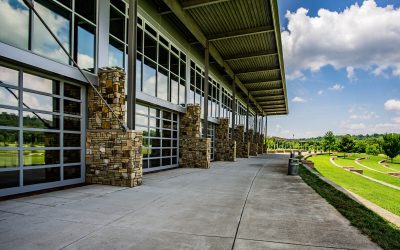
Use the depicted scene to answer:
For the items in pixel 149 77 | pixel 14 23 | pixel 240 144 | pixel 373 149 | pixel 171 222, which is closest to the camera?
pixel 171 222

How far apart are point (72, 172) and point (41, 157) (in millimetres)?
1189

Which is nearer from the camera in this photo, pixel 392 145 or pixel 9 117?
→ pixel 9 117

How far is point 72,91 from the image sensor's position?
812 centimetres

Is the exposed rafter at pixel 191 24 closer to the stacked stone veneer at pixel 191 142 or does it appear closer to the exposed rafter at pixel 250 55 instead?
the exposed rafter at pixel 250 55

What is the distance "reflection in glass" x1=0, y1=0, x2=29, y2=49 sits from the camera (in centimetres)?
592

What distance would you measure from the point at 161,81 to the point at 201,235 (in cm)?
999

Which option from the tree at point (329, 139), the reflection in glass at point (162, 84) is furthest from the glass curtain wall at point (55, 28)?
the tree at point (329, 139)

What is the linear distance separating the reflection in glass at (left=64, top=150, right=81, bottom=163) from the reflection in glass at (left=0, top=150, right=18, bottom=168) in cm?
147

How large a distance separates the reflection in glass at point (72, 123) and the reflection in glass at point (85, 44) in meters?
1.66

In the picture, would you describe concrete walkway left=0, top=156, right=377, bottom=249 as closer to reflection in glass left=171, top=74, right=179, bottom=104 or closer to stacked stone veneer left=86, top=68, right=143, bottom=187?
stacked stone veneer left=86, top=68, right=143, bottom=187

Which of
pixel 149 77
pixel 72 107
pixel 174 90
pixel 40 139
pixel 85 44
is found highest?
pixel 85 44

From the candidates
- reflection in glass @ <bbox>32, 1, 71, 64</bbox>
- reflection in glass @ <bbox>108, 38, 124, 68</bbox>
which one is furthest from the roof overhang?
reflection in glass @ <bbox>32, 1, 71, 64</bbox>

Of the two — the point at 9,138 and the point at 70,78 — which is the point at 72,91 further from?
the point at 9,138

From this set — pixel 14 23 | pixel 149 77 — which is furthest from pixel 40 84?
pixel 149 77
